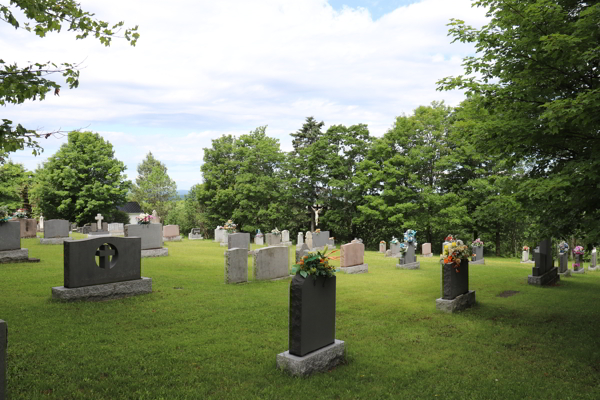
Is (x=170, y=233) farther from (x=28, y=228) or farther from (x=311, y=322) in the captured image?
(x=311, y=322)

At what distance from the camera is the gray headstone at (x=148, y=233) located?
16719 millimetres

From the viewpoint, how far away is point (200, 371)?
5.44 meters

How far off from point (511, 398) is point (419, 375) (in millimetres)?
1174

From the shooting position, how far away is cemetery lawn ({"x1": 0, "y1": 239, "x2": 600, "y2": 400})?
5070 millimetres

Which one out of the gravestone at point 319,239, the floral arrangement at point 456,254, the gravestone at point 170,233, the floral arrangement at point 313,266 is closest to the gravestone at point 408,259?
the floral arrangement at point 456,254

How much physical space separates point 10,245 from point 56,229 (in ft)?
22.4

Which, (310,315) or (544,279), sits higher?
(310,315)

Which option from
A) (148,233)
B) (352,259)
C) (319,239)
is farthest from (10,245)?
(319,239)

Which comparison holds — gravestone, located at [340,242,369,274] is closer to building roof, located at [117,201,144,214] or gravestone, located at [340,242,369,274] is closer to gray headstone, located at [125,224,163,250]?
gray headstone, located at [125,224,163,250]

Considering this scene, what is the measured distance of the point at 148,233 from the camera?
679 inches

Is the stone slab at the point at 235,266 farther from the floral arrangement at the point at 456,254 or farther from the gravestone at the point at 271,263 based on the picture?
the floral arrangement at the point at 456,254

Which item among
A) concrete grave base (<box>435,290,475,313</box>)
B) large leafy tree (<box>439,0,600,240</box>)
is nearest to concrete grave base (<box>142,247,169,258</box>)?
concrete grave base (<box>435,290,475,313</box>)

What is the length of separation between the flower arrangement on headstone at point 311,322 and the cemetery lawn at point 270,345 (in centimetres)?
24

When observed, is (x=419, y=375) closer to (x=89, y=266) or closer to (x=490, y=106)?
(x=490, y=106)
